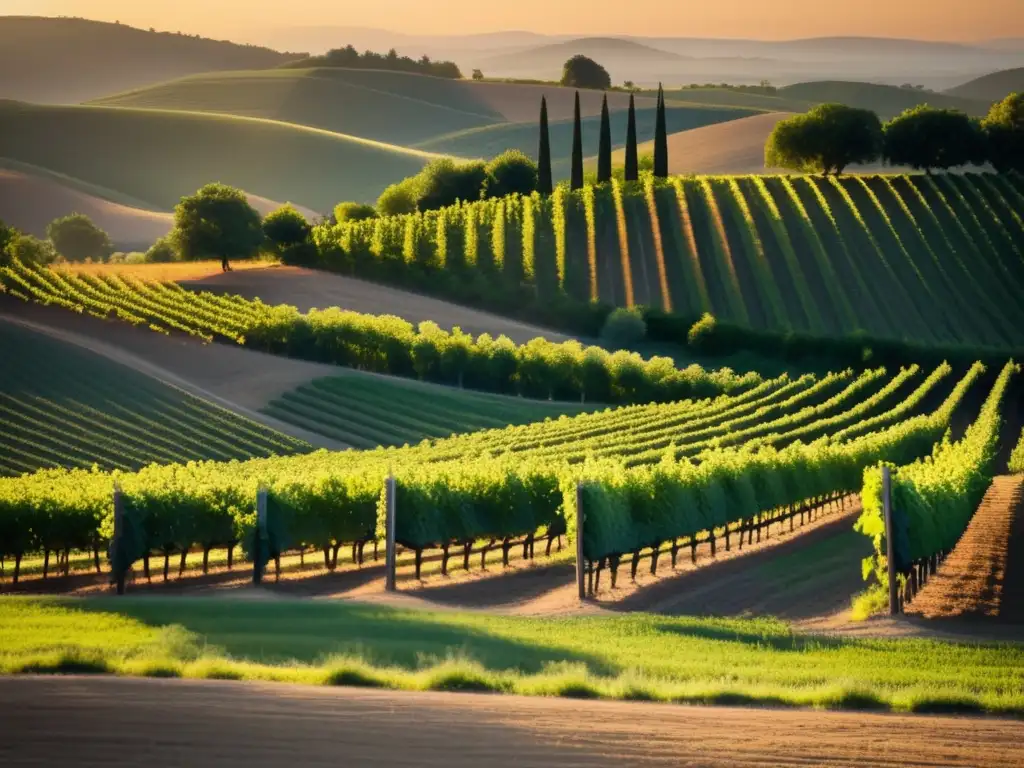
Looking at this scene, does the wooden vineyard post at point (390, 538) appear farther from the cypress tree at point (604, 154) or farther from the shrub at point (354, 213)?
the shrub at point (354, 213)

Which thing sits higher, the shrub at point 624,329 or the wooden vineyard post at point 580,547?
the shrub at point 624,329

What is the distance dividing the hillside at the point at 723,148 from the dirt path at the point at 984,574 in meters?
Result: 114

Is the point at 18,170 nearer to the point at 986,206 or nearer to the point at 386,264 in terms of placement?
the point at 386,264

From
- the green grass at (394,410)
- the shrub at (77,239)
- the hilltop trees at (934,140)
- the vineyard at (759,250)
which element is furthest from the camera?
the shrub at (77,239)

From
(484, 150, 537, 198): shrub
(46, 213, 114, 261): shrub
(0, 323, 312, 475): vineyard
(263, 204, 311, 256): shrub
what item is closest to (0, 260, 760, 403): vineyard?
(0, 323, 312, 475): vineyard

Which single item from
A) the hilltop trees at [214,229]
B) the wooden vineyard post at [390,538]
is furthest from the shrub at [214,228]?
the wooden vineyard post at [390,538]

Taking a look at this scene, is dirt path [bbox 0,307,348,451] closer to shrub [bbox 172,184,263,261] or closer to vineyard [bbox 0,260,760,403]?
vineyard [bbox 0,260,760,403]

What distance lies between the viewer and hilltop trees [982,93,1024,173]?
11419 centimetres

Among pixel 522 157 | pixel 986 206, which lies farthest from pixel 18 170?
pixel 986 206

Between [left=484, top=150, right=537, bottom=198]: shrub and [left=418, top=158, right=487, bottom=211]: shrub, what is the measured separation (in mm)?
1301

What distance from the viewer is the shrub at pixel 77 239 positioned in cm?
17112

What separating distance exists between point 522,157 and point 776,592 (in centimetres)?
9127

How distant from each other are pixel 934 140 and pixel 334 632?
331 feet

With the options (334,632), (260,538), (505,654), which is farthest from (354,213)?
(505,654)
